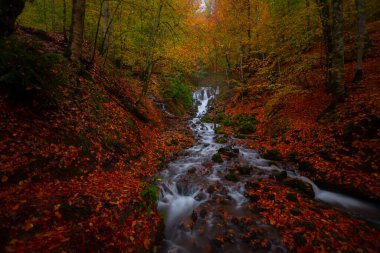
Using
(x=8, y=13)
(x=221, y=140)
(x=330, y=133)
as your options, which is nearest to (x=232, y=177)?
(x=330, y=133)

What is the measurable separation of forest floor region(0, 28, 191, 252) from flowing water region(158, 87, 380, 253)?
808 millimetres

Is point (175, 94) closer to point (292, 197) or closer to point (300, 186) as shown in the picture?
point (300, 186)

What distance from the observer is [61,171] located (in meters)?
5.18

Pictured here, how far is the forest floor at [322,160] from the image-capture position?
199 inches

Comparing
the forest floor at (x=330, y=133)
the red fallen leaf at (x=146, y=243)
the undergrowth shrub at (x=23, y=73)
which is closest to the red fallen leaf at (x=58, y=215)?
the red fallen leaf at (x=146, y=243)

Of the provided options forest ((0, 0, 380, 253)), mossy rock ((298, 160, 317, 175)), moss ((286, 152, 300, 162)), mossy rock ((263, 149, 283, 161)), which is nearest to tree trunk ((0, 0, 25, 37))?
forest ((0, 0, 380, 253))

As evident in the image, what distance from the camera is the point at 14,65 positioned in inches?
183

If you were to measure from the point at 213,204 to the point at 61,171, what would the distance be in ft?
14.7

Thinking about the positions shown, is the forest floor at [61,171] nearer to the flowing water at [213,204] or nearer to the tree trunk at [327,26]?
the flowing water at [213,204]

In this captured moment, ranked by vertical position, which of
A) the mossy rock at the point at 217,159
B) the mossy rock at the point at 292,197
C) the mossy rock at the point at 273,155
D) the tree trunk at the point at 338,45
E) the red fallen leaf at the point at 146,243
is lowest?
the red fallen leaf at the point at 146,243

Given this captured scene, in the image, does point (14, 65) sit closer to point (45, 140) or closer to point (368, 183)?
point (45, 140)

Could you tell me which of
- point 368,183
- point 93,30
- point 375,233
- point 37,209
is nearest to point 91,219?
point 37,209

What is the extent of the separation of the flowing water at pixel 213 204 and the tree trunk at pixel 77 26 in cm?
604

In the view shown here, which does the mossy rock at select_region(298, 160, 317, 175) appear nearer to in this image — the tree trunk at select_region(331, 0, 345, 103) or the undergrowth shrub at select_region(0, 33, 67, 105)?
the tree trunk at select_region(331, 0, 345, 103)
